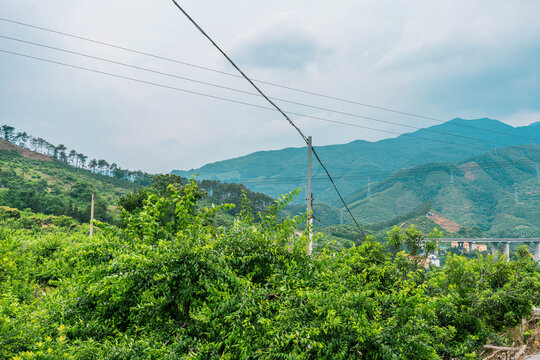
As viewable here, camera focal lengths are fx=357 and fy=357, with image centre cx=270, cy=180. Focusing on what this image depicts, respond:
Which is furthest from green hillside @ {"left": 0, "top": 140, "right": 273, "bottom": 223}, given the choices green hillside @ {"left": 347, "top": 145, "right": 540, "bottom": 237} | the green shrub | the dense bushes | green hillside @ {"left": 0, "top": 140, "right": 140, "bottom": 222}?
green hillside @ {"left": 347, "top": 145, "right": 540, "bottom": 237}

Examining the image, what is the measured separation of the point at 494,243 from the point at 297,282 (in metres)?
68.6

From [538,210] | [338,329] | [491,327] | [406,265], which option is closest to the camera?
[338,329]

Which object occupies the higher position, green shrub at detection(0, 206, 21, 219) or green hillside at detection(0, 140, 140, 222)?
green hillside at detection(0, 140, 140, 222)

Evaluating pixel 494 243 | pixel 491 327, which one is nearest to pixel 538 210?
pixel 494 243

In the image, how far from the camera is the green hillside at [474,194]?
11628 cm

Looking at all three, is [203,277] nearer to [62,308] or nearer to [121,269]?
[121,269]

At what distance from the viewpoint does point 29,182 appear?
213 feet

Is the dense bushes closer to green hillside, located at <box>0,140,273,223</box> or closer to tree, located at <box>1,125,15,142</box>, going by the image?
green hillside, located at <box>0,140,273,223</box>

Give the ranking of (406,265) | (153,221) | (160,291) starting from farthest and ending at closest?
(406,265), (153,221), (160,291)

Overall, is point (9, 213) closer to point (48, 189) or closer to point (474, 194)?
point (48, 189)

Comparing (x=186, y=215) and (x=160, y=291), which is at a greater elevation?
(x=186, y=215)

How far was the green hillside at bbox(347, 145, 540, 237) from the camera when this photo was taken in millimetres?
116275

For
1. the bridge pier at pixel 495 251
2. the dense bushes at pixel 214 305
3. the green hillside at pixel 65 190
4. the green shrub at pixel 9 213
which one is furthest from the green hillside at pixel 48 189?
the dense bushes at pixel 214 305

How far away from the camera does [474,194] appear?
5551 inches
